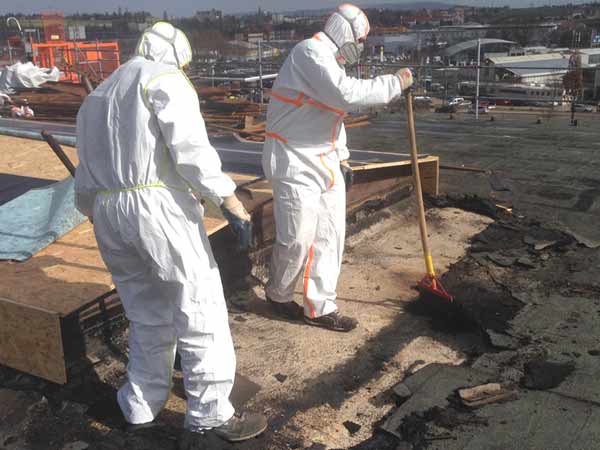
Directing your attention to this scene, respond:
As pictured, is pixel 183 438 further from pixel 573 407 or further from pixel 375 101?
pixel 375 101

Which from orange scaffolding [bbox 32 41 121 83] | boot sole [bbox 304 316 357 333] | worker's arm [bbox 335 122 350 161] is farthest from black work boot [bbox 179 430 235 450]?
orange scaffolding [bbox 32 41 121 83]

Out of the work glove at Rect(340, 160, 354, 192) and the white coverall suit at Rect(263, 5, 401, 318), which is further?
the work glove at Rect(340, 160, 354, 192)

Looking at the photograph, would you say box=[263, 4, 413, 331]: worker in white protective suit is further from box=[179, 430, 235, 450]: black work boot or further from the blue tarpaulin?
the blue tarpaulin

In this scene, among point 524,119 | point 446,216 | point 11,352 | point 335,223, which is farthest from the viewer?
point 524,119

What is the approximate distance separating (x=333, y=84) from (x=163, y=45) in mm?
1033

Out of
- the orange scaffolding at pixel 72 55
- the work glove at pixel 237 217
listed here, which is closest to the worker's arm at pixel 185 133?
the work glove at pixel 237 217

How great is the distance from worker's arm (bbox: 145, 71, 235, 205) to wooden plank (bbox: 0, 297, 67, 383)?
1.05 meters

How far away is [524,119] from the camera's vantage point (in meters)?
10.4

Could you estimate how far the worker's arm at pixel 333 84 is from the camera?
10.8ft

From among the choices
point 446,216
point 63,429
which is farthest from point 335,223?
point 446,216

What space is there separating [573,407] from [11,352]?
2674mm

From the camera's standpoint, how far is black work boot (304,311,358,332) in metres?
3.57

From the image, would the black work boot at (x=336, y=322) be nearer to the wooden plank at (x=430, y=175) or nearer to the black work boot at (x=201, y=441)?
the black work boot at (x=201, y=441)

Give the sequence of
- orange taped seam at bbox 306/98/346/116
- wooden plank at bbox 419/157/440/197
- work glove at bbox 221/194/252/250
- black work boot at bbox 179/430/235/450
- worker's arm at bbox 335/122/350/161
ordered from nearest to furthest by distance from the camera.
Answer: black work boot at bbox 179/430/235/450 → work glove at bbox 221/194/252/250 → orange taped seam at bbox 306/98/346/116 → worker's arm at bbox 335/122/350/161 → wooden plank at bbox 419/157/440/197
